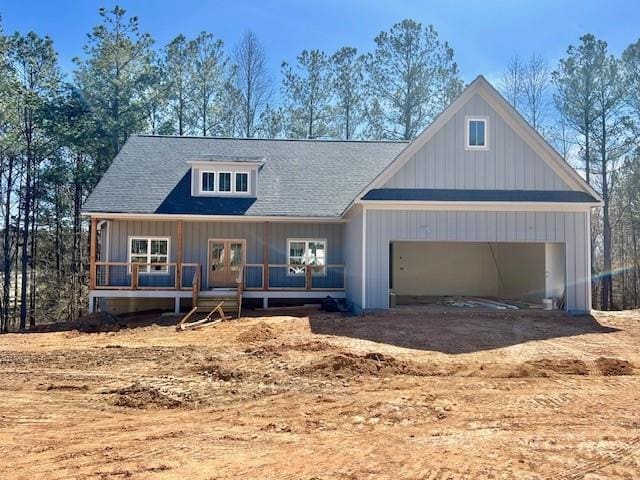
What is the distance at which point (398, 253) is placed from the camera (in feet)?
67.3

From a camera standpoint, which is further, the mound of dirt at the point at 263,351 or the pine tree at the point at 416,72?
the pine tree at the point at 416,72

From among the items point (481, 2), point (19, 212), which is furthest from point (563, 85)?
point (19, 212)

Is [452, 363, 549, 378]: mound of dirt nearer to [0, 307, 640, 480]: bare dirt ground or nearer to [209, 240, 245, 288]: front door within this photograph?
[0, 307, 640, 480]: bare dirt ground

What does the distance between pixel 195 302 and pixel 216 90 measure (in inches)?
723

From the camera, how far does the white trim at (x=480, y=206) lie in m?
14.0

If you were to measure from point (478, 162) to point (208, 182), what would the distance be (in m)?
9.76

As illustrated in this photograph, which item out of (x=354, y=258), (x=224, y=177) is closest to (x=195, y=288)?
(x=224, y=177)

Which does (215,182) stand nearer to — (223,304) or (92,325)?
(223,304)

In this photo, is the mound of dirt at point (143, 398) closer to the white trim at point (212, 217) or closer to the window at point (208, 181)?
the white trim at point (212, 217)

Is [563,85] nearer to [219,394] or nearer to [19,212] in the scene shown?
[219,394]

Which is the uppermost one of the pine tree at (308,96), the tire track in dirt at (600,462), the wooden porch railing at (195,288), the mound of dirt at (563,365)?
the pine tree at (308,96)

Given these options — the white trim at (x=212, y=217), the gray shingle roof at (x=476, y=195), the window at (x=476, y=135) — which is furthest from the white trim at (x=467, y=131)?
the white trim at (x=212, y=217)

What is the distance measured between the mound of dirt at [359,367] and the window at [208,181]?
11.1 meters

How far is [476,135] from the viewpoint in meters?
14.6
